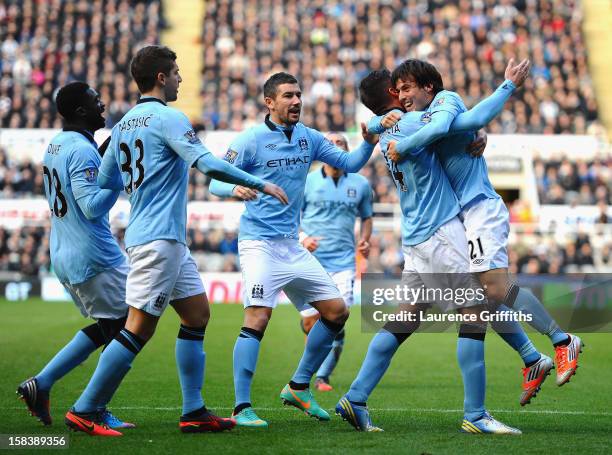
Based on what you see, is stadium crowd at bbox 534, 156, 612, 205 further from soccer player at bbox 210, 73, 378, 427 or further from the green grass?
soccer player at bbox 210, 73, 378, 427

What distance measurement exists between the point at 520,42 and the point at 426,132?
28.8 m

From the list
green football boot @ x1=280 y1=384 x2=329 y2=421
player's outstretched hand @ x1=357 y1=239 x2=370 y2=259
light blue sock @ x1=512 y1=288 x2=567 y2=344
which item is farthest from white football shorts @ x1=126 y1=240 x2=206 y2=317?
player's outstretched hand @ x1=357 y1=239 x2=370 y2=259

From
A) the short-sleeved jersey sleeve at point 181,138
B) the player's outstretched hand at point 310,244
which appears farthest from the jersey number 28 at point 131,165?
the player's outstretched hand at point 310,244

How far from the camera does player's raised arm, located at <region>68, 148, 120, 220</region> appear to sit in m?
7.57

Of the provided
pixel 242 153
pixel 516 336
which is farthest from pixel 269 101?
pixel 516 336

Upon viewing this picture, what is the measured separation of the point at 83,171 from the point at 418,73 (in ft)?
8.37

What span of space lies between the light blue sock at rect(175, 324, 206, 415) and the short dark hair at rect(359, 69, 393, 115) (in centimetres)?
214

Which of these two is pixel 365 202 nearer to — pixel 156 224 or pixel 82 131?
pixel 82 131

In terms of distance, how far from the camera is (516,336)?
7.75 m

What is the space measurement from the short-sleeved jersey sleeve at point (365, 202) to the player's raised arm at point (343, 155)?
3103 millimetres

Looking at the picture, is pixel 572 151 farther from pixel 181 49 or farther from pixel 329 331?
pixel 329 331

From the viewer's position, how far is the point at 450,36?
3466 centimetres

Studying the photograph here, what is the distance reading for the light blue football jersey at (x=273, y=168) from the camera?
8156 mm

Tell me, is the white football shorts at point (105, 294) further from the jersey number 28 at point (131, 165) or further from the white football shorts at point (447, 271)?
the white football shorts at point (447, 271)
